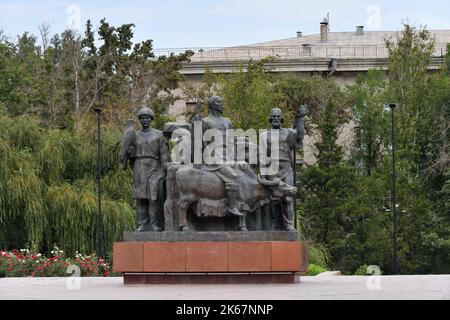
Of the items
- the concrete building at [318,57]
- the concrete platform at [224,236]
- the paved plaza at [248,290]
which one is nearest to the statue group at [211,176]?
the concrete platform at [224,236]

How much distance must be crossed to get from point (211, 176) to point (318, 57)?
41824 mm

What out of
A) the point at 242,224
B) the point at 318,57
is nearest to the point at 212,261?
the point at 242,224

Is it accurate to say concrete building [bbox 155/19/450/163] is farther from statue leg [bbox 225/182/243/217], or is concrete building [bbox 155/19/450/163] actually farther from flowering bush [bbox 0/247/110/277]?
statue leg [bbox 225/182/243/217]

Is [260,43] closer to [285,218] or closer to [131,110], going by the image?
[131,110]

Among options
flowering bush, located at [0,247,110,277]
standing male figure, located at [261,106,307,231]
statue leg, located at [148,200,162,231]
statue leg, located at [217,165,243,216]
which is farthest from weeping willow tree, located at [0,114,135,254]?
statue leg, located at [217,165,243,216]

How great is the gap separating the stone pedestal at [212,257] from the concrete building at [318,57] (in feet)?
119

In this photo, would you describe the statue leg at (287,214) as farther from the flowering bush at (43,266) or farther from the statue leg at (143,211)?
the flowering bush at (43,266)

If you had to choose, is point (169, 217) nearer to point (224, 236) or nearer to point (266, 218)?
point (224, 236)

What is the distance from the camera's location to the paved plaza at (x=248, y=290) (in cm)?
2036

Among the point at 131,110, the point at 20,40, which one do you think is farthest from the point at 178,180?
the point at 20,40

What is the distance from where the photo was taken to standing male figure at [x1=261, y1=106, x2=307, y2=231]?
81.6ft

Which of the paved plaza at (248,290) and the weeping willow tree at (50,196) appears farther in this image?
the weeping willow tree at (50,196)

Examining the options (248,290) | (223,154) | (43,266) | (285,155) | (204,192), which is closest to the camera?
(248,290)

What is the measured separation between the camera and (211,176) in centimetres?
2447
